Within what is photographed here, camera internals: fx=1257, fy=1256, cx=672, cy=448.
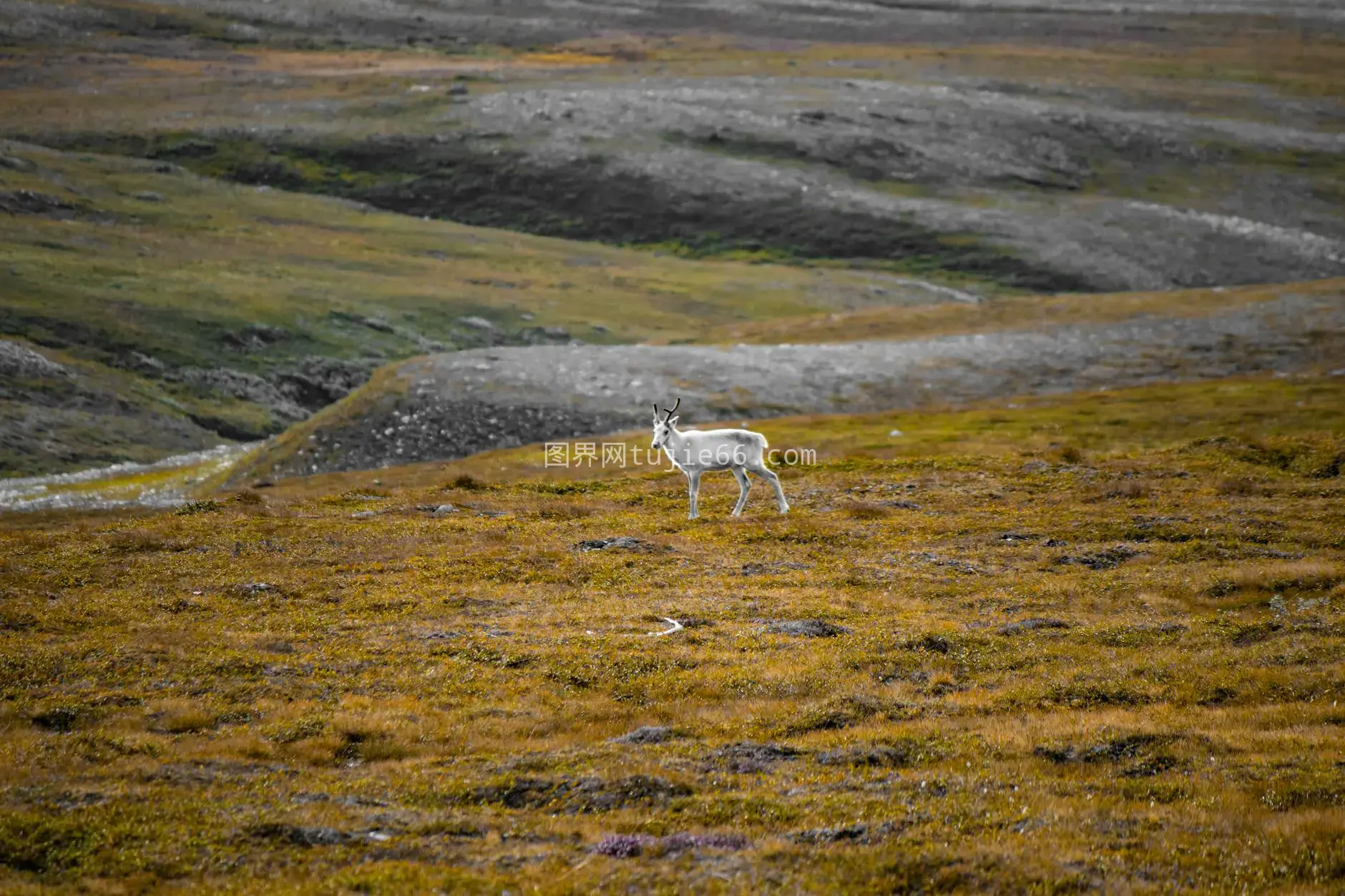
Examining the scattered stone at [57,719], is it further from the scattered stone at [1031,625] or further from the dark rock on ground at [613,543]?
the scattered stone at [1031,625]

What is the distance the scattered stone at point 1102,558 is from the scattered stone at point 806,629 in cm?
899

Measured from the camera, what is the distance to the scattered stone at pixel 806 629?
27.0 m

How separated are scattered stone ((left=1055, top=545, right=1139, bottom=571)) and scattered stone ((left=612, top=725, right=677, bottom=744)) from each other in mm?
16488

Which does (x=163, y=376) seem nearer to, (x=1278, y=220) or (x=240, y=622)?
(x=240, y=622)

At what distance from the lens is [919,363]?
80688 mm

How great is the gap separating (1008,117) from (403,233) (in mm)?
98762

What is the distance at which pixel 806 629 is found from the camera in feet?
89.8

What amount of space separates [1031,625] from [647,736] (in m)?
10.7

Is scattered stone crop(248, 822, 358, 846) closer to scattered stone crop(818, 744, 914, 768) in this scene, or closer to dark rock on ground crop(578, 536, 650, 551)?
scattered stone crop(818, 744, 914, 768)

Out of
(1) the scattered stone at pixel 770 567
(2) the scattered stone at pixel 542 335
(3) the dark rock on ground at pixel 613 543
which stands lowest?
(2) the scattered stone at pixel 542 335

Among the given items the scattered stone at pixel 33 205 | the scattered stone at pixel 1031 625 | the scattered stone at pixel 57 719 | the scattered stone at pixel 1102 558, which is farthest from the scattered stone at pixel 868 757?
the scattered stone at pixel 33 205

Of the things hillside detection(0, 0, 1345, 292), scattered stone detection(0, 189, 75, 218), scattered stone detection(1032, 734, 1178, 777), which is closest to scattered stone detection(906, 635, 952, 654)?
scattered stone detection(1032, 734, 1178, 777)

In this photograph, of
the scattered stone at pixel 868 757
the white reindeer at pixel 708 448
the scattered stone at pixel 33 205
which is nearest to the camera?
the scattered stone at pixel 868 757

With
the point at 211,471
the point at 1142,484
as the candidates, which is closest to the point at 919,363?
the point at 1142,484
